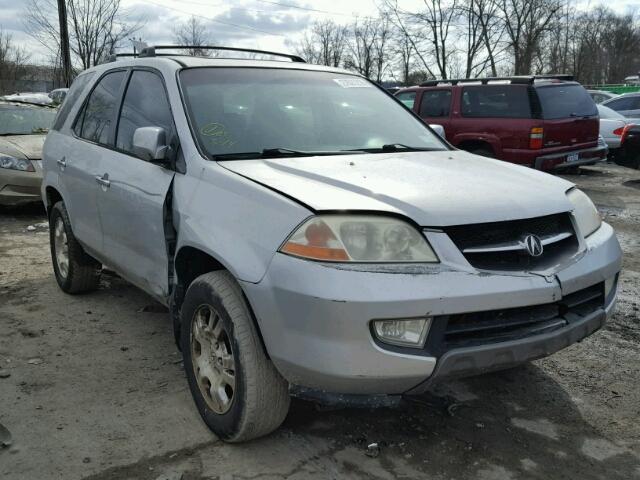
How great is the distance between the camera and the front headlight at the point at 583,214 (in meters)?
2.92

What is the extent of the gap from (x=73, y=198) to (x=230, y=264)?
7.68 ft

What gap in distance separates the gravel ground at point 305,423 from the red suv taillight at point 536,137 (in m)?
5.84

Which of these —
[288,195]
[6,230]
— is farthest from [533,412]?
[6,230]

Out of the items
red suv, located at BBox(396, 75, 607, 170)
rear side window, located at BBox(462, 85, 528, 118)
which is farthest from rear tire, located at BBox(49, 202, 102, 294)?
rear side window, located at BBox(462, 85, 528, 118)

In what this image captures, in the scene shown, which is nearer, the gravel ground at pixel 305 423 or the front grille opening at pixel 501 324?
the front grille opening at pixel 501 324

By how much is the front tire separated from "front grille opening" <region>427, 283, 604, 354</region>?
2.33 feet

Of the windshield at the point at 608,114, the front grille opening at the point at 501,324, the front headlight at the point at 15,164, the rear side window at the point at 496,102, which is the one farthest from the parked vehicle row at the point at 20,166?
the windshield at the point at 608,114

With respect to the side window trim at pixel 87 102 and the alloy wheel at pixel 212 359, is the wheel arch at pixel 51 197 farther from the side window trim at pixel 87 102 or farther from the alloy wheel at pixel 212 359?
the alloy wheel at pixel 212 359

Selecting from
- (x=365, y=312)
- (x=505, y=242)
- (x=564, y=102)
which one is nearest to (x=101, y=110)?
(x=365, y=312)

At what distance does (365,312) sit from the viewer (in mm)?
2234

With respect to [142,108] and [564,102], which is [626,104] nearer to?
[564,102]

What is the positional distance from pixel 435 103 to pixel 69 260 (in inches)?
311

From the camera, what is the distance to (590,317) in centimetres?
275

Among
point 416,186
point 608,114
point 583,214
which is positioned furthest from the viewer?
point 608,114
